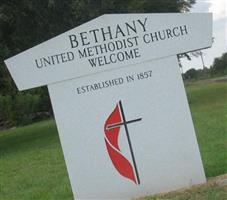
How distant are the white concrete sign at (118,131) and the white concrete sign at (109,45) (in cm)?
14

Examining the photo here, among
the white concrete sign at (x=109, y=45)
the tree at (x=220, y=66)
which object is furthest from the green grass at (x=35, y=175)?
the tree at (x=220, y=66)

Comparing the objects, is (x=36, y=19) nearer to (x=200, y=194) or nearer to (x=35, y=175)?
(x=35, y=175)

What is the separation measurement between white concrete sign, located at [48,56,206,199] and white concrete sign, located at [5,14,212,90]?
5.4 inches

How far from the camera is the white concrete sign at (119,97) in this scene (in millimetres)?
7492

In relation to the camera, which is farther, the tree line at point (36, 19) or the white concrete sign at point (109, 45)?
the tree line at point (36, 19)

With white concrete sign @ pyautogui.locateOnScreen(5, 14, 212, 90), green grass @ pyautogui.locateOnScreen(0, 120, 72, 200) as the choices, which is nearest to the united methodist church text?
white concrete sign @ pyautogui.locateOnScreen(5, 14, 212, 90)

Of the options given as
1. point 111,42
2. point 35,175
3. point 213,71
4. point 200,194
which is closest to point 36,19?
point 35,175

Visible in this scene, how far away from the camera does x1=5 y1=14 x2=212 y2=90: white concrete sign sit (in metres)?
7.46

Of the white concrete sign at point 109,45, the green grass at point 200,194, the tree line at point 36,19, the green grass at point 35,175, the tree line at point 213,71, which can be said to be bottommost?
the green grass at point 200,194

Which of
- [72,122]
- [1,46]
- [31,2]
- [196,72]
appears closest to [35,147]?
[1,46]

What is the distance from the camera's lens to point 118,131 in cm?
752

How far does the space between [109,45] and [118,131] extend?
1.05 m

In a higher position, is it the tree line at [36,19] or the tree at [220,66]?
the tree line at [36,19]

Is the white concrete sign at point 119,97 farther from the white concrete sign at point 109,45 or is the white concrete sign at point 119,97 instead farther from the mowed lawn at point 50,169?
the mowed lawn at point 50,169
